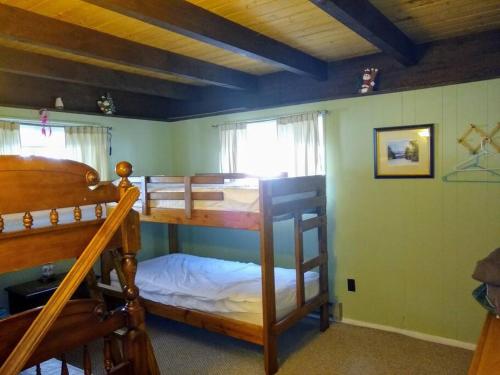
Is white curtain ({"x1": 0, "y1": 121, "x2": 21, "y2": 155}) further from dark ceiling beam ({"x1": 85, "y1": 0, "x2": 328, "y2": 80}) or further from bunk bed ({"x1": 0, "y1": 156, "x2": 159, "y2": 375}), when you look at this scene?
dark ceiling beam ({"x1": 85, "y1": 0, "x2": 328, "y2": 80})

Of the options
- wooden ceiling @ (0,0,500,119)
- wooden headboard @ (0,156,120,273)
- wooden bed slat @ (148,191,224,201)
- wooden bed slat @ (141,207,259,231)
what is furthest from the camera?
wooden bed slat @ (148,191,224,201)

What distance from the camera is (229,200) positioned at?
2.91 metres

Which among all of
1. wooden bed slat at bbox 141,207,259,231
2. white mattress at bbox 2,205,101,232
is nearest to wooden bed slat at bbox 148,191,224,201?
wooden bed slat at bbox 141,207,259,231

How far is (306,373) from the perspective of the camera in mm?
2738

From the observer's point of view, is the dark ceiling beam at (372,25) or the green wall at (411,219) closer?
the dark ceiling beam at (372,25)

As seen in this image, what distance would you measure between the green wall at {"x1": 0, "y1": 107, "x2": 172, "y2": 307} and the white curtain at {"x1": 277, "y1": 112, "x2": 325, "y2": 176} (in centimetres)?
163

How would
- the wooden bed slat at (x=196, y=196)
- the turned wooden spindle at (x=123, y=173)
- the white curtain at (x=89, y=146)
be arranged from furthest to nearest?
1. the white curtain at (x=89, y=146)
2. the wooden bed slat at (x=196, y=196)
3. the turned wooden spindle at (x=123, y=173)

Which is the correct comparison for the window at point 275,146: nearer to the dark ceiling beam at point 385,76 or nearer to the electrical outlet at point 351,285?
the dark ceiling beam at point 385,76

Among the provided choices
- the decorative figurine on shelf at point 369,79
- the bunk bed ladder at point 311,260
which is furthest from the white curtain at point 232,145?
the decorative figurine on shelf at point 369,79

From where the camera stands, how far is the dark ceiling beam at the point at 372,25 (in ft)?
6.34

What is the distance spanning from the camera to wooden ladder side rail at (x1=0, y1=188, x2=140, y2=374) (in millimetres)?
1275

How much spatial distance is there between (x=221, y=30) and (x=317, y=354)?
8.07 ft

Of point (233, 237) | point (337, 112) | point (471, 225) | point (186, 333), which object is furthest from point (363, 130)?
point (186, 333)

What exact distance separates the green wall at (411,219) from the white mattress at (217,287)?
0.51 meters
